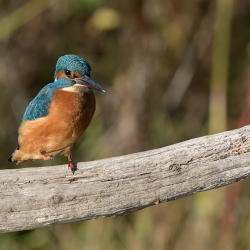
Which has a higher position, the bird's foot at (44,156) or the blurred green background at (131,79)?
the blurred green background at (131,79)

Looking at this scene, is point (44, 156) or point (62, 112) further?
point (44, 156)

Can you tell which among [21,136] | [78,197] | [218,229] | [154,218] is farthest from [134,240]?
[78,197]

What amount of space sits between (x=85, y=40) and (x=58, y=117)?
2463mm

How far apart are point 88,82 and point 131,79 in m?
2.15

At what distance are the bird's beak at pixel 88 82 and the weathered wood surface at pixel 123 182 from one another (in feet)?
1.88

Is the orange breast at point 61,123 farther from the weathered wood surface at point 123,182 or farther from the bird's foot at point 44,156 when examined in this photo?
the weathered wood surface at point 123,182

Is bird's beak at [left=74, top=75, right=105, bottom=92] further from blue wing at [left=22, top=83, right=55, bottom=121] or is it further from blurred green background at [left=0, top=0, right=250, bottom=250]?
blurred green background at [left=0, top=0, right=250, bottom=250]

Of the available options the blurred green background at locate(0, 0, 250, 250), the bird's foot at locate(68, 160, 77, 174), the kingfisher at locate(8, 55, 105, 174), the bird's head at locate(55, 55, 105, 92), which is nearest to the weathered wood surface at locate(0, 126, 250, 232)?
the bird's foot at locate(68, 160, 77, 174)

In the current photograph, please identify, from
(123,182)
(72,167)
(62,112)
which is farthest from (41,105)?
(123,182)

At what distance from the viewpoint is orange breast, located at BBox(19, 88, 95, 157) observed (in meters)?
3.39

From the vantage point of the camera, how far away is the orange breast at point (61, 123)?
3.39 metres

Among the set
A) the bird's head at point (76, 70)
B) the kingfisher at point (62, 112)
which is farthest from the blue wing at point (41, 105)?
the bird's head at point (76, 70)

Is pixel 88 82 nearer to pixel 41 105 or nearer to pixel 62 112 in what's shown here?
pixel 62 112

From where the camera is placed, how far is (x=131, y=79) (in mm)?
5465
